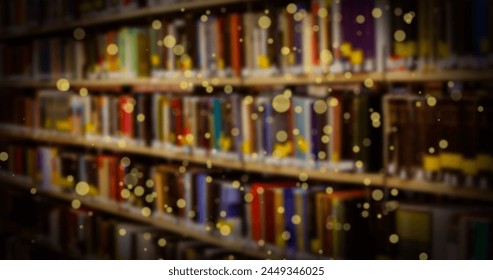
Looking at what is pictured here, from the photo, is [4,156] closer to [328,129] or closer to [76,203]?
[76,203]

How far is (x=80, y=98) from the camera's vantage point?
12.2 feet

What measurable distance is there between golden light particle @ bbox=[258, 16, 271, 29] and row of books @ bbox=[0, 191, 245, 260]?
0.97 meters

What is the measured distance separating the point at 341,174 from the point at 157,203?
3.76 feet

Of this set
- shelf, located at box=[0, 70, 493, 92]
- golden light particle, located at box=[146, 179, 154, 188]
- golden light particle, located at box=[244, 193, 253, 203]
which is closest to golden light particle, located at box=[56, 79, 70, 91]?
shelf, located at box=[0, 70, 493, 92]

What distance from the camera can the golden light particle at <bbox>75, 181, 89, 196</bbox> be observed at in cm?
377

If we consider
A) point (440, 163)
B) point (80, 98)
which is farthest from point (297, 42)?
point (80, 98)

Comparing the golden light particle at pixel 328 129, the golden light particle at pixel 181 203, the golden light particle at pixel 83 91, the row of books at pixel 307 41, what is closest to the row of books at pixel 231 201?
the golden light particle at pixel 181 203

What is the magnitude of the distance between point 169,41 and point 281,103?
78 cm

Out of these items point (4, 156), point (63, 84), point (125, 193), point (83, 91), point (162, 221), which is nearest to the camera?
point (162, 221)

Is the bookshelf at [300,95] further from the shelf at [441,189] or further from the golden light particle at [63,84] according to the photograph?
the golden light particle at [63,84]

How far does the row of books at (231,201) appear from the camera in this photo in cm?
238

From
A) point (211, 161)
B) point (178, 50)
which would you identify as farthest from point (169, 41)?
point (211, 161)

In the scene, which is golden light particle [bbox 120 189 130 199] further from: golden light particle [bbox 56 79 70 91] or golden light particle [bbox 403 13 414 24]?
golden light particle [bbox 403 13 414 24]

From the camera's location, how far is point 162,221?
3178mm
